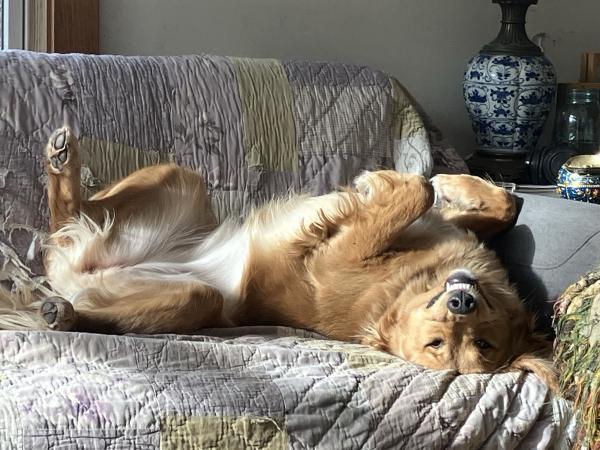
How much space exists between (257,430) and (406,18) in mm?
2128

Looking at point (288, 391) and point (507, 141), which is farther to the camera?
point (507, 141)

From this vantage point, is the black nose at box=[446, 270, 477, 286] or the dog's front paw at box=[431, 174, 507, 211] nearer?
the black nose at box=[446, 270, 477, 286]

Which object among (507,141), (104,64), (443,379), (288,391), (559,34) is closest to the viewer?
(288,391)

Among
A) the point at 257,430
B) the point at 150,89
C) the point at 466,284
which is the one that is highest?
the point at 150,89

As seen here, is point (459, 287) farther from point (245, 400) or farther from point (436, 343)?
point (245, 400)

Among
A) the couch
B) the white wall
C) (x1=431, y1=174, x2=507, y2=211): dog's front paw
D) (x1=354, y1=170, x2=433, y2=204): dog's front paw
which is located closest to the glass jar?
the white wall

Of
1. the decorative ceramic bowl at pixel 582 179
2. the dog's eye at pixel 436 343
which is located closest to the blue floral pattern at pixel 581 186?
the decorative ceramic bowl at pixel 582 179

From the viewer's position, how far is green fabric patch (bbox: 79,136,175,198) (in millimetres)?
2234

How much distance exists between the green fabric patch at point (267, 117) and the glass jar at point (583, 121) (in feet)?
4.04

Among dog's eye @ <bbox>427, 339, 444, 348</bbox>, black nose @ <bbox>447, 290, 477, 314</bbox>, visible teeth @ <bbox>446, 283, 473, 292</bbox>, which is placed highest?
visible teeth @ <bbox>446, 283, 473, 292</bbox>

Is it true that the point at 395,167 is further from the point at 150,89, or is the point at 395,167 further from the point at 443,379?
the point at 443,379

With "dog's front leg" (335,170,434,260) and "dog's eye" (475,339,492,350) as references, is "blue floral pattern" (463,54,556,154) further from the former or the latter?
"dog's eye" (475,339,492,350)

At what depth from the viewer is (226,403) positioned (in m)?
1.52

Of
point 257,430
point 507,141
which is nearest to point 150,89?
point 257,430
